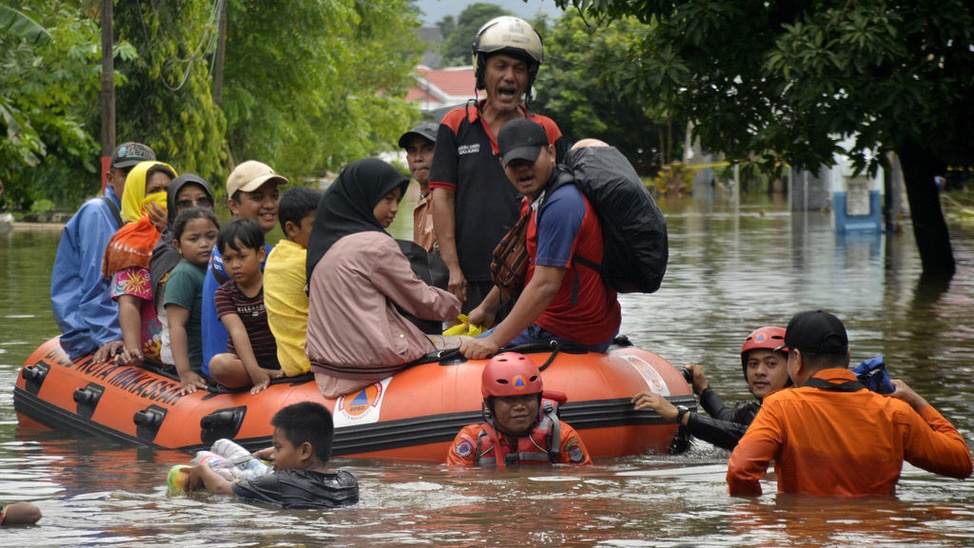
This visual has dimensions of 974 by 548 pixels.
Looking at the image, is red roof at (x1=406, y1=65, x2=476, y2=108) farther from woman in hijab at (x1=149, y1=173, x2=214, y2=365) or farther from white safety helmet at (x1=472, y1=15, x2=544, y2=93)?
white safety helmet at (x1=472, y1=15, x2=544, y2=93)

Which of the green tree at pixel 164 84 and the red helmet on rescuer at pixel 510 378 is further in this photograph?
the green tree at pixel 164 84

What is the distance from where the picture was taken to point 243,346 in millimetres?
9133

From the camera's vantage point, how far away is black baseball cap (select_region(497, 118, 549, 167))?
8250mm

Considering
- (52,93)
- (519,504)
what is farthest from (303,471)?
(52,93)

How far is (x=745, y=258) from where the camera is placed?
2547 centimetres

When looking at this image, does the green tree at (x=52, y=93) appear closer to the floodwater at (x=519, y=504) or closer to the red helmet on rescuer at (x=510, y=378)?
the floodwater at (x=519, y=504)

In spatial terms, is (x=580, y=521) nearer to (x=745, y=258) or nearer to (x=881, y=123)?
(x=881, y=123)

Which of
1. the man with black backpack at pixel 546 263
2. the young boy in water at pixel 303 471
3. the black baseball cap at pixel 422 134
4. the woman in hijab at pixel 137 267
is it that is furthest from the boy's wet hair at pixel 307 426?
the black baseball cap at pixel 422 134

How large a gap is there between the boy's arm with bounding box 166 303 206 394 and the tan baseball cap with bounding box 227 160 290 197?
0.81 m

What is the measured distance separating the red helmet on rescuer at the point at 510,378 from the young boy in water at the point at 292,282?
1561mm

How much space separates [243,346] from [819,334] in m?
3.76

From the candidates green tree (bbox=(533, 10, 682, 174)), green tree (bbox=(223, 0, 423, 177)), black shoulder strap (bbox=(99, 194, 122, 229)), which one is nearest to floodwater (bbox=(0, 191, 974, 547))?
black shoulder strap (bbox=(99, 194, 122, 229))

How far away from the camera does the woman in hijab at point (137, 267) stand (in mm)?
10000

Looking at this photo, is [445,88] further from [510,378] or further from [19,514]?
[19,514]
